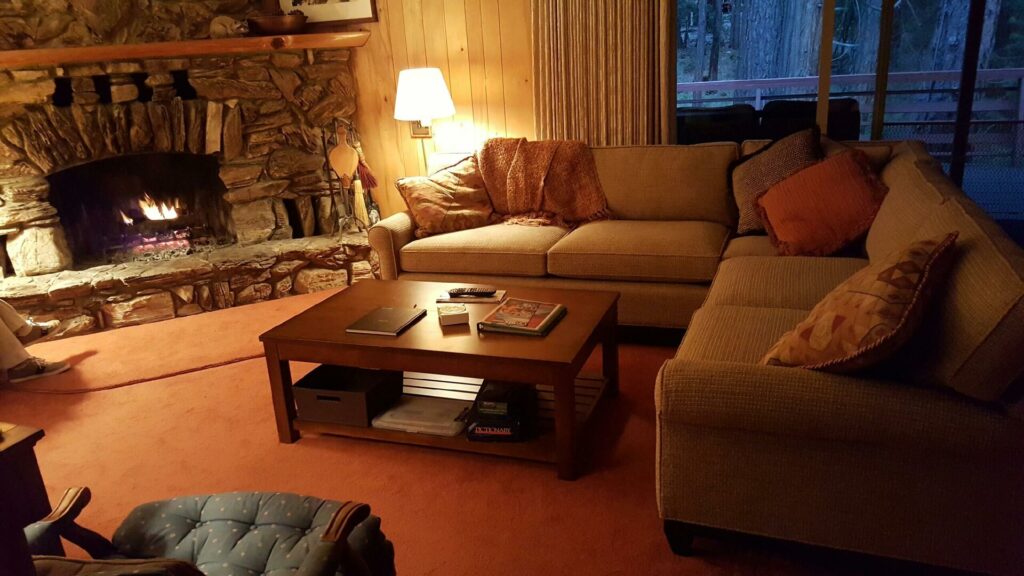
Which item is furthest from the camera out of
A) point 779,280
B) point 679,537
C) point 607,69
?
point 607,69

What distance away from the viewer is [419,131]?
444cm

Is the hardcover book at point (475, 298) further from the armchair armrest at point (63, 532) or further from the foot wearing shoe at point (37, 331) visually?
the foot wearing shoe at point (37, 331)

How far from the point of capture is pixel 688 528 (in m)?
1.85

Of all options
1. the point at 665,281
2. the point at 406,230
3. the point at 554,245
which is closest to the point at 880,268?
the point at 665,281

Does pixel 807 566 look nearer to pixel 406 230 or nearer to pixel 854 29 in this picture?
pixel 406 230

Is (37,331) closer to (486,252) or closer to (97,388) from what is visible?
(97,388)

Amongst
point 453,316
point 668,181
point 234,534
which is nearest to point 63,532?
point 234,534

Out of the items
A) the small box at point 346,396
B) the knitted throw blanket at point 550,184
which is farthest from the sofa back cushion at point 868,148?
the small box at point 346,396

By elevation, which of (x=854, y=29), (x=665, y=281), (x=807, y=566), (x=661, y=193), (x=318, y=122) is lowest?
(x=807, y=566)

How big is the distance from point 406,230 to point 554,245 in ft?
2.55

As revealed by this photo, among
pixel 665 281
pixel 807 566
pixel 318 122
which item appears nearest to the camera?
pixel 807 566

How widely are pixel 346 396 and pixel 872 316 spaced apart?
5.41 feet

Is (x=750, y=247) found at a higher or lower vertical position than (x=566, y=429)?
higher

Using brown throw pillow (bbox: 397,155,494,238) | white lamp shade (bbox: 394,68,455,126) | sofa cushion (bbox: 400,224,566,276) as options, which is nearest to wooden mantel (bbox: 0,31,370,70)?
white lamp shade (bbox: 394,68,455,126)
